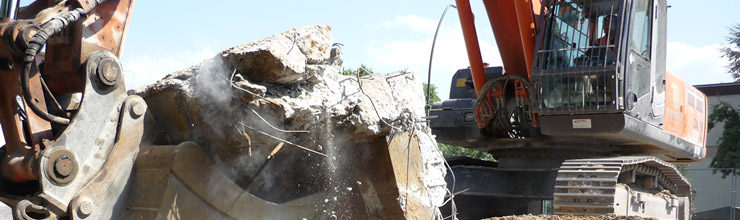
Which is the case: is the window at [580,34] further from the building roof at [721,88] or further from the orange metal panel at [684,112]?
the building roof at [721,88]

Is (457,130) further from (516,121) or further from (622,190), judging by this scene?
(622,190)

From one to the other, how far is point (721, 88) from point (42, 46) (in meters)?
24.2

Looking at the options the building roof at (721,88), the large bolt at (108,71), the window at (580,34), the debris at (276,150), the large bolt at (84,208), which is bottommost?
the building roof at (721,88)

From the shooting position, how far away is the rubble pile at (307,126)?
3.40 meters

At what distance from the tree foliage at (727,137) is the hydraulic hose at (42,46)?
20901mm

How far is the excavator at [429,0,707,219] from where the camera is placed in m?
6.39

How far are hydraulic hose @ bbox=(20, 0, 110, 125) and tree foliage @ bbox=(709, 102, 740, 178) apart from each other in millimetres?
20901

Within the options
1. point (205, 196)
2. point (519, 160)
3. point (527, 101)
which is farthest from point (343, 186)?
point (519, 160)

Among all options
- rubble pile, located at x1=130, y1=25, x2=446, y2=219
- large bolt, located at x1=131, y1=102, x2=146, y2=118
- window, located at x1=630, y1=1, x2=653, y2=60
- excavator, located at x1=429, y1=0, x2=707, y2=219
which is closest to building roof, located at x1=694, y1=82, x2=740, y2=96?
excavator, located at x1=429, y1=0, x2=707, y2=219


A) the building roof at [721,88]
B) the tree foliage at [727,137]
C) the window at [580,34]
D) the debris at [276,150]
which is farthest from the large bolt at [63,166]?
the building roof at [721,88]

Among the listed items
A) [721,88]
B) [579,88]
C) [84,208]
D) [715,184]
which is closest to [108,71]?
[84,208]

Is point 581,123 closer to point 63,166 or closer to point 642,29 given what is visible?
point 642,29

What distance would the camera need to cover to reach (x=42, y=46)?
297 cm

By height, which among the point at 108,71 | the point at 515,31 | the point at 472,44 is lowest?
the point at 108,71
